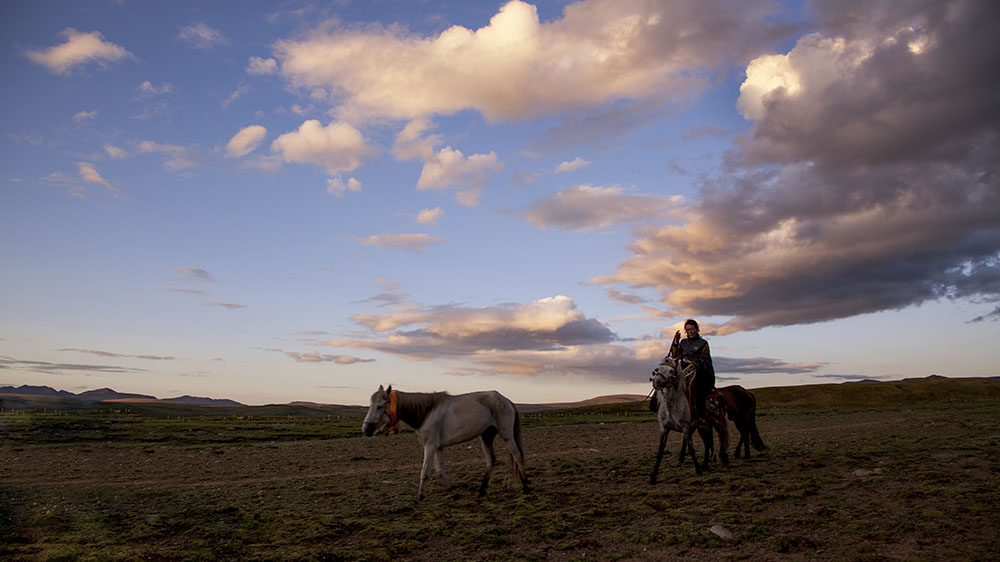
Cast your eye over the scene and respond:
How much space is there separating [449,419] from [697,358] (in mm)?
6458

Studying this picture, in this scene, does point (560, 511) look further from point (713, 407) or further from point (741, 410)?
point (741, 410)

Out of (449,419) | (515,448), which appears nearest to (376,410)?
(449,419)

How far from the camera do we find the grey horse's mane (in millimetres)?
12195

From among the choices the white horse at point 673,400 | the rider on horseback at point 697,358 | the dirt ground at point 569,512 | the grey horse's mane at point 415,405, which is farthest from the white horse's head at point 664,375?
the grey horse's mane at point 415,405

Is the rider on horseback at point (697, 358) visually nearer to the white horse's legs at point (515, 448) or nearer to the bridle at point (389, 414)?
the white horse's legs at point (515, 448)

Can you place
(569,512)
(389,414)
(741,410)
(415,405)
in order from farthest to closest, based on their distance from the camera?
(741,410) → (415,405) → (389,414) → (569,512)

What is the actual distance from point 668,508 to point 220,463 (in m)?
20.2

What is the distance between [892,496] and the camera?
9820mm

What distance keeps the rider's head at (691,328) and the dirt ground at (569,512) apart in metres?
3.40

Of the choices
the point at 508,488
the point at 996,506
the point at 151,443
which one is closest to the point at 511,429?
the point at 508,488

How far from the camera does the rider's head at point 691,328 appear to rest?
552 inches

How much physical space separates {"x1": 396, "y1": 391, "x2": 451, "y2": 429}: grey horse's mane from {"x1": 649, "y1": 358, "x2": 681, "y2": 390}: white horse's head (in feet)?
16.3

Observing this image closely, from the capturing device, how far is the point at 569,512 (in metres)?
10.1

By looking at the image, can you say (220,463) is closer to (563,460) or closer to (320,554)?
(563,460)
